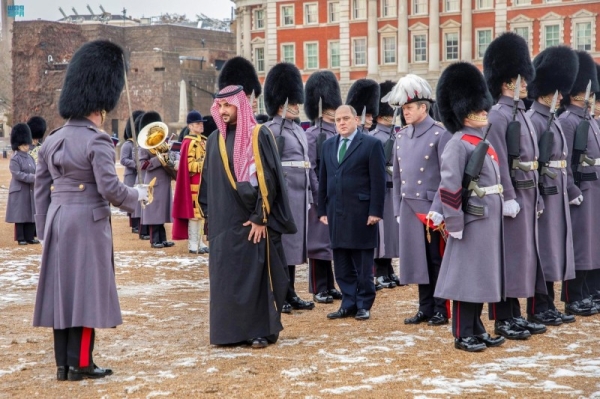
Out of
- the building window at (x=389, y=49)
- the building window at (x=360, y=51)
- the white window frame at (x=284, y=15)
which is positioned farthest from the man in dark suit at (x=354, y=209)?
the white window frame at (x=284, y=15)

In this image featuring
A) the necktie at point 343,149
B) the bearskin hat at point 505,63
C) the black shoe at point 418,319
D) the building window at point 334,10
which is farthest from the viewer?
the building window at point 334,10

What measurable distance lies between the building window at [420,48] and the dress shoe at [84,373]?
52.0 metres

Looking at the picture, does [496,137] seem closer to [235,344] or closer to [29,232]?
[235,344]

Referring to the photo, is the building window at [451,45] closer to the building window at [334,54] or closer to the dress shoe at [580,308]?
the building window at [334,54]

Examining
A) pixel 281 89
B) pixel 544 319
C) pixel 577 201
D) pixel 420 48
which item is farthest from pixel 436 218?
pixel 420 48

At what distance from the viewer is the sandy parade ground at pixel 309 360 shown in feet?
19.0

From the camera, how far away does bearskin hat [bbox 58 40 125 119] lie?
20.8ft

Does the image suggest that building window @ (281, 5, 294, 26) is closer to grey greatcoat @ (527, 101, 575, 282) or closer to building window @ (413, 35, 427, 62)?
building window @ (413, 35, 427, 62)

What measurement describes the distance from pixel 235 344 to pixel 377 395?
1.77 metres

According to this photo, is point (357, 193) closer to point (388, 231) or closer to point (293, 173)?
point (293, 173)

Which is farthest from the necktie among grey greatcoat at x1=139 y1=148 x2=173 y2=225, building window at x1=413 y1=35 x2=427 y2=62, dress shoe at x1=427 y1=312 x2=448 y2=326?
building window at x1=413 y1=35 x2=427 y2=62

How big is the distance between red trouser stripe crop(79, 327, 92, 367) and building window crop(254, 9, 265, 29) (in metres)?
57.8

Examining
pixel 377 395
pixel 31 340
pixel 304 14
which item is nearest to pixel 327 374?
pixel 377 395

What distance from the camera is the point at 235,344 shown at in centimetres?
714
